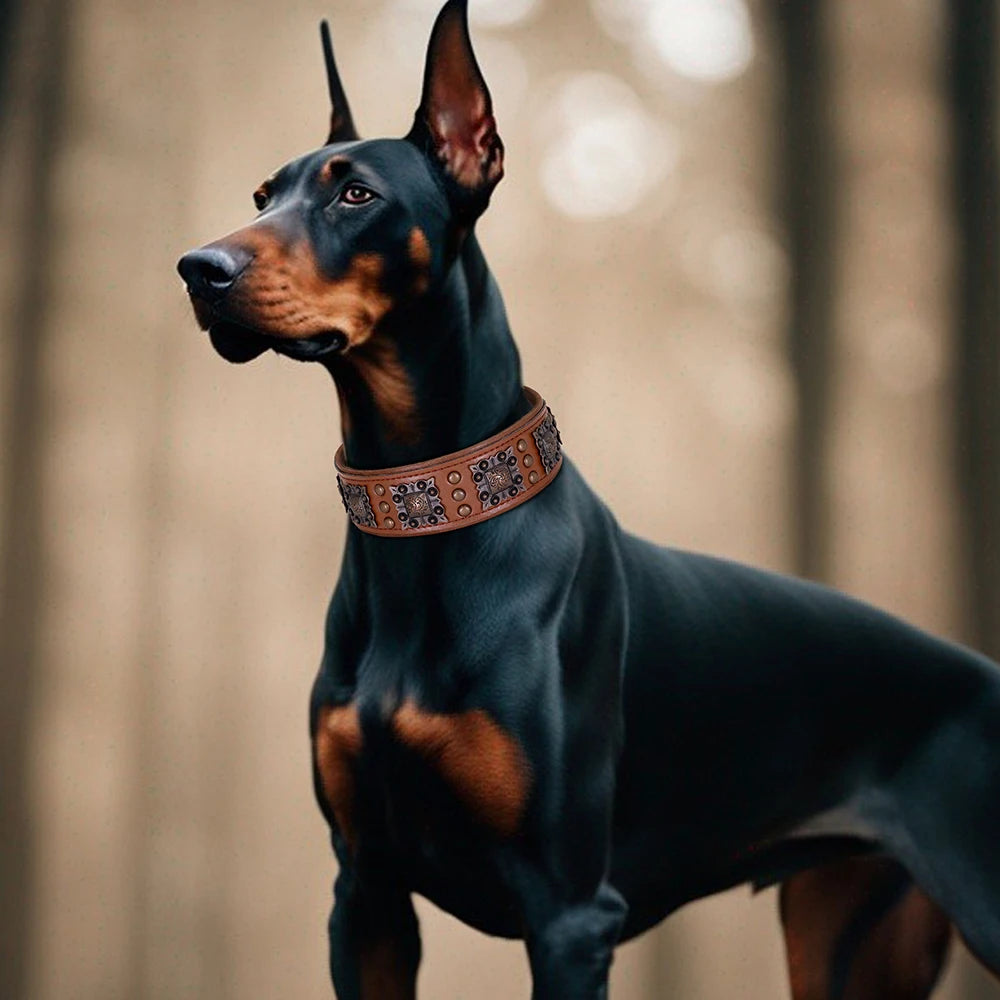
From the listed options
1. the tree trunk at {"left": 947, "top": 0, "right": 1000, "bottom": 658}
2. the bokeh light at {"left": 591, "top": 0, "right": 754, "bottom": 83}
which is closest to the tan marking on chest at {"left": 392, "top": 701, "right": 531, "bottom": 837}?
the tree trunk at {"left": 947, "top": 0, "right": 1000, "bottom": 658}

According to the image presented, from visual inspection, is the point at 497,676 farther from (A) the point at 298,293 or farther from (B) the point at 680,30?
(B) the point at 680,30

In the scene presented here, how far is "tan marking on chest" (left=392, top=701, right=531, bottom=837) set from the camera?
143 centimetres

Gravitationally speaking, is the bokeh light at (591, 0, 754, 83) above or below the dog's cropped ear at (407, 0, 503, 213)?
above

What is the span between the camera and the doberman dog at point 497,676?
1.44m

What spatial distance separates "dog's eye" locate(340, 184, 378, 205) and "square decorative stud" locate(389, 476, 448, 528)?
27 centimetres

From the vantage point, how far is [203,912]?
8.80 ft

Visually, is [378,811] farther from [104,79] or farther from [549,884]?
[104,79]

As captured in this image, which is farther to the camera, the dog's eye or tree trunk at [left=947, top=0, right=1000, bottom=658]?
tree trunk at [left=947, top=0, right=1000, bottom=658]

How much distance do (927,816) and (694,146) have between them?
4.71 ft

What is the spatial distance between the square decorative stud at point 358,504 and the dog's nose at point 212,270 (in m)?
0.28

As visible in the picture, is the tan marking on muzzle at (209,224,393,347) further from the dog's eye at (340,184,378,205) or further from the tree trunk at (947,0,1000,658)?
the tree trunk at (947,0,1000,658)

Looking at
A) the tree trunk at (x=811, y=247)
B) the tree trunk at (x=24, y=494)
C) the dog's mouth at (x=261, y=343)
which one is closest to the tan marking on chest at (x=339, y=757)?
the dog's mouth at (x=261, y=343)

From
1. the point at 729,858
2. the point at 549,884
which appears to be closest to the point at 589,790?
the point at 549,884

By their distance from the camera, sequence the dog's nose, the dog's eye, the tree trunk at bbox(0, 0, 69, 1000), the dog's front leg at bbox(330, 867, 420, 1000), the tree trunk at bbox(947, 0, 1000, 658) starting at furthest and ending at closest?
the tree trunk at bbox(947, 0, 1000, 658) < the tree trunk at bbox(0, 0, 69, 1000) < the dog's front leg at bbox(330, 867, 420, 1000) < the dog's eye < the dog's nose
